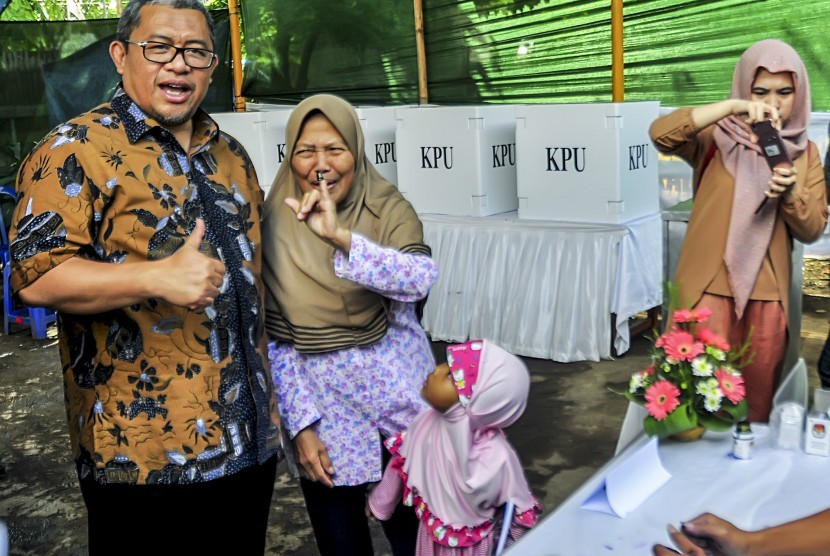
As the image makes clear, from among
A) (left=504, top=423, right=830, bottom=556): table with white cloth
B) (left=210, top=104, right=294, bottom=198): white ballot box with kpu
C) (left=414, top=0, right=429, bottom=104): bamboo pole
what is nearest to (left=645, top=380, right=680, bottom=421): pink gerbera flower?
(left=504, top=423, right=830, bottom=556): table with white cloth

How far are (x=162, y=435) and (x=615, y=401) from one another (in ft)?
10.7

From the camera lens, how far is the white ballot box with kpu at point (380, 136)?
6309 mm

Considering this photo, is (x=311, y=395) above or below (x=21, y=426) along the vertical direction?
above

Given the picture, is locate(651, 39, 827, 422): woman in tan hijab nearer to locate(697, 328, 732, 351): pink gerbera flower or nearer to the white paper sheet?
locate(697, 328, 732, 351): pink gerbera flower

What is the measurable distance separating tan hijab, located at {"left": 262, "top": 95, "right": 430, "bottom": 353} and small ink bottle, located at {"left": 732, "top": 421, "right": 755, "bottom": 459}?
0.85 metres

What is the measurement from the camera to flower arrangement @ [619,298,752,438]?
219 centimetres

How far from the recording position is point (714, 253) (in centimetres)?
292

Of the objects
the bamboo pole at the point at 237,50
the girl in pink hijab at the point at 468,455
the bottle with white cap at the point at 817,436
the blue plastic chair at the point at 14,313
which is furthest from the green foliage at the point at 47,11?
the bottle with white cap at the point at 817,436

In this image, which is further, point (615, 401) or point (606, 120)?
point (606, 120)

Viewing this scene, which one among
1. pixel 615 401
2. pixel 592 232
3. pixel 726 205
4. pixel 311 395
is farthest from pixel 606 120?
pixel 311 395

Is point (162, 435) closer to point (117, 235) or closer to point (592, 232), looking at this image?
point (117, 235)

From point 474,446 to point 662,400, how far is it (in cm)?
46

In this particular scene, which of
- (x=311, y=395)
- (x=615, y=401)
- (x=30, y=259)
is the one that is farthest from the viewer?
(x=615, y=401)

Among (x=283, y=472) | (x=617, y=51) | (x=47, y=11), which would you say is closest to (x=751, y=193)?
(x=283, y=472)
